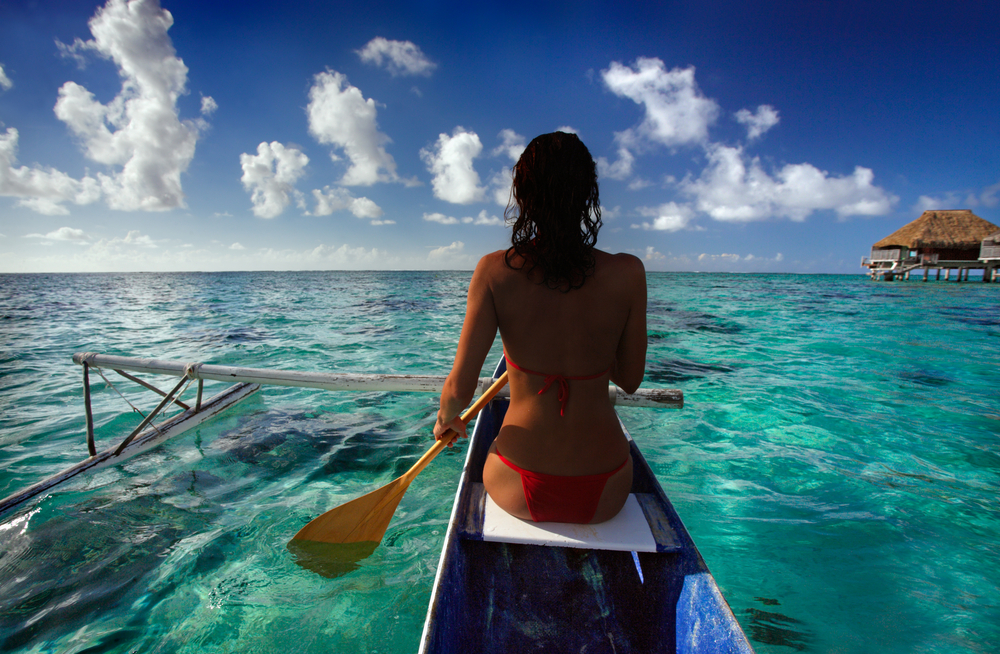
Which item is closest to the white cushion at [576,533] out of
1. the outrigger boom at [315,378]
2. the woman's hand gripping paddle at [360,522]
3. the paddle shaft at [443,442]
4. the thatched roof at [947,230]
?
the paddle shaft at [443,442]

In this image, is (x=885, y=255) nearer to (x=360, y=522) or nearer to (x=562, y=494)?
(x=562, y=494)

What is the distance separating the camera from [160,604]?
109 inches

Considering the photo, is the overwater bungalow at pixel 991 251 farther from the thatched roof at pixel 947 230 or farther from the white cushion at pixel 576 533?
the white cushion at pixel 576 533

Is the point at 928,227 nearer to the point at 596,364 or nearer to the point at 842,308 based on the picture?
the point at 842,308

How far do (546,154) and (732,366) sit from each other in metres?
10.1

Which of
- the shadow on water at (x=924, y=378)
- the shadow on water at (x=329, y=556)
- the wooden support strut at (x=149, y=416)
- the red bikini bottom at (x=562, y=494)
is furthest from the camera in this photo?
the shadow on water at (x=924, y=378)

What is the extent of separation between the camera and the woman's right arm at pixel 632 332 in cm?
178

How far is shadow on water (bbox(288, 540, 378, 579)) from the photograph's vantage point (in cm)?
302

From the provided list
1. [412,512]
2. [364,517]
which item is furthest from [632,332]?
[412,512]

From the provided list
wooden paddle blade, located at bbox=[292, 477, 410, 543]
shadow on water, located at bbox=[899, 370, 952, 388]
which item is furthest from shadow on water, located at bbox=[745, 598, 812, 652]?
shadow on water, located at bbox=[899, 370, 952, 388]

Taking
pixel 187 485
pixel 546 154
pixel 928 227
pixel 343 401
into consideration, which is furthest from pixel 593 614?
pixel 928 227

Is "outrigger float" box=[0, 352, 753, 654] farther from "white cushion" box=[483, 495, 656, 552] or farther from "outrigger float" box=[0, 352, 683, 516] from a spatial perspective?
A: "outrigger float" box=[0, 352, 683, 516]

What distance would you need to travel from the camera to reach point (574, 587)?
2.04 metres

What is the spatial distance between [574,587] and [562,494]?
20.5 inches
